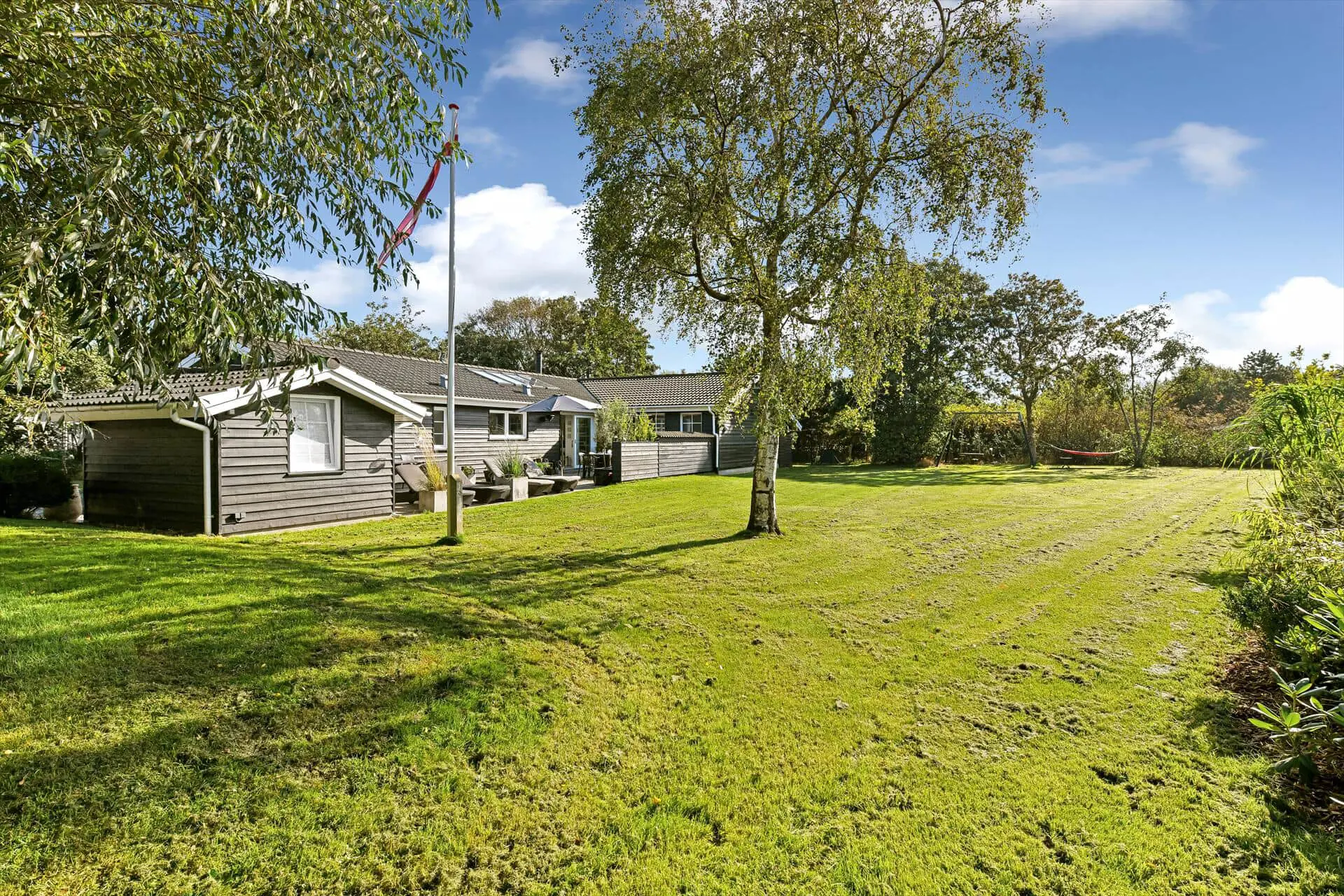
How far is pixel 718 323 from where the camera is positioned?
32.8 ft

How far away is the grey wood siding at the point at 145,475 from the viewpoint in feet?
31.9

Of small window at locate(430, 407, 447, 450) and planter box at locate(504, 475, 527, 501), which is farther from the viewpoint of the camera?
small window at locate(430, 407, 447, 450)

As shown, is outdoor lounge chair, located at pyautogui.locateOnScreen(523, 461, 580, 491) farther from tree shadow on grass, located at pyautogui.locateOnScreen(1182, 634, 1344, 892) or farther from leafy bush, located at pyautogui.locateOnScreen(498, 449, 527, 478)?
tree shadow on grass, located at pyautogui.locateOnScreen(1182, 634, 1344, 892)

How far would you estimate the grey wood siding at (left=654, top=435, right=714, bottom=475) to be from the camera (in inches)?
784

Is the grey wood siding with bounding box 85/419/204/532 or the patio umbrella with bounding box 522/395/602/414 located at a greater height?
the patio umbrella with bounding box 522/395/602/414

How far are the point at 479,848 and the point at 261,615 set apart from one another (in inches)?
124

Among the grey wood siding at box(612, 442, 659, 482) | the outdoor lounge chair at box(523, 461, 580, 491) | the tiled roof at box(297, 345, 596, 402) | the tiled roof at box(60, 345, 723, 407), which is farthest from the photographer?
the grey wood siding at box(612, 442, 659, 482)

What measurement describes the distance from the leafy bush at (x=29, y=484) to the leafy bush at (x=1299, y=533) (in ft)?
54.2

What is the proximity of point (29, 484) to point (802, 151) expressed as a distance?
14667 mm

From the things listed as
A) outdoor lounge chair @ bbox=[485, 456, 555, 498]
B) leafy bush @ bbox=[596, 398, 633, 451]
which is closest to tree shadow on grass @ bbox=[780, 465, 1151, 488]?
leafy bush @ bbox=[596, 398, 633, 451]

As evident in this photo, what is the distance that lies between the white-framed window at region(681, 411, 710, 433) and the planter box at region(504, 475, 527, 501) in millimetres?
10568

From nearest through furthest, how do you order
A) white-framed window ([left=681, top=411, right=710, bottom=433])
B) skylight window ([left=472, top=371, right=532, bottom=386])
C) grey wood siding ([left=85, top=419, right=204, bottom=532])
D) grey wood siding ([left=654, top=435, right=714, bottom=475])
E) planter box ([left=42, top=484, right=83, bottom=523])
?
grey wood siding ([left=85, top=419, right=204, bottom=532]) < planter box ([left=42, top=484, right=83, bottom=523]) < grey wood siding ([left=654, top=435, right=714, bottom=475]) < skylight window ([left=472, top=371, right=532, bottom=386]) < white-framed window ([left=681, top=411, right=710, bottom=433])

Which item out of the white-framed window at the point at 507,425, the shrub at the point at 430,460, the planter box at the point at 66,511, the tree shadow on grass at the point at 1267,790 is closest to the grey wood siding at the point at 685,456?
the white-framed window at the point at 507,425

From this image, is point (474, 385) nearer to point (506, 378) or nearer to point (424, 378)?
point (424, 378)
